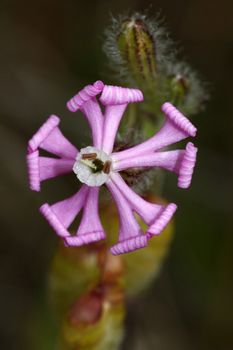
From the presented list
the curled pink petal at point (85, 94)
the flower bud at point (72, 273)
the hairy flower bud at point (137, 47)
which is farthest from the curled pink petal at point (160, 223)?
the flower bud at point (72, 273)

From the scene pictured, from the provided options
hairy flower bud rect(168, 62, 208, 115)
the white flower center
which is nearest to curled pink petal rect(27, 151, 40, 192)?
the white flower center

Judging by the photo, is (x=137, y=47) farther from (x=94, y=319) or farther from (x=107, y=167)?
(x=94, y=319)

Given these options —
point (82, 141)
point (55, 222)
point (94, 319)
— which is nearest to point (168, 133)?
point (55, 222)

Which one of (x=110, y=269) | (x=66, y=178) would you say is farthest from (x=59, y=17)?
(x=110, y=269)

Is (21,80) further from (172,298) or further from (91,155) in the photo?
(91,155)

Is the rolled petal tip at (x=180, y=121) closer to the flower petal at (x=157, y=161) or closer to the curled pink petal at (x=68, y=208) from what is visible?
the flower petal at (x=157, y=161)

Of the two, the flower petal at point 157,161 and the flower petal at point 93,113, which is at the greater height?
the flower petal at point 93,113
